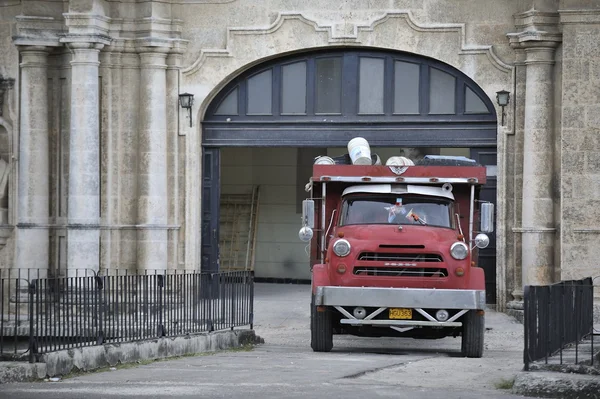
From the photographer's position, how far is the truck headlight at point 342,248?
56.3 feet

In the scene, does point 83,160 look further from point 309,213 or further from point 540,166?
point 540,166

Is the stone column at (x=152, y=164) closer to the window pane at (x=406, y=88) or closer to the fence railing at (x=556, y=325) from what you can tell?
the window pane at (x=406, y=88)

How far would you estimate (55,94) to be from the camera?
2555 centimetres

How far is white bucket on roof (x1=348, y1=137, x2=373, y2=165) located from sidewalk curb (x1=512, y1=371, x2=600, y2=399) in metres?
7.13

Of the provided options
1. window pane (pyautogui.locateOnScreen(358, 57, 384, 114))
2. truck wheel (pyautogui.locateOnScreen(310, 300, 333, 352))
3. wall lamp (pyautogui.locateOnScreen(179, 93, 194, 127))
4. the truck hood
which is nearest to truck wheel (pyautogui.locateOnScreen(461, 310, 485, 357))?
the truck hood

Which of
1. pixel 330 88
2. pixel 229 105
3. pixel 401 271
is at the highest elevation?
pixel 330 88

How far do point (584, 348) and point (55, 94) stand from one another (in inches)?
547

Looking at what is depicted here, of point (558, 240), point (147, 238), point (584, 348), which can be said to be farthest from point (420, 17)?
point (584, 348)

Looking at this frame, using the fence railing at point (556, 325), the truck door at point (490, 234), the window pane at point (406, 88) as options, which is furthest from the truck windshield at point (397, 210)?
Result: the window pane at point (406, 88)

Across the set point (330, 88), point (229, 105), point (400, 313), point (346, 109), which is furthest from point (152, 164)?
point (400, 313)

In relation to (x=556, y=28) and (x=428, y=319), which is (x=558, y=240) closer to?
(x=556, y=28)

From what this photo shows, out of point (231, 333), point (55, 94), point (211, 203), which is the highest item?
point (55, 94)

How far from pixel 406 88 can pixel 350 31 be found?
58.5 inches

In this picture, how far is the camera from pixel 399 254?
17.1 metres
